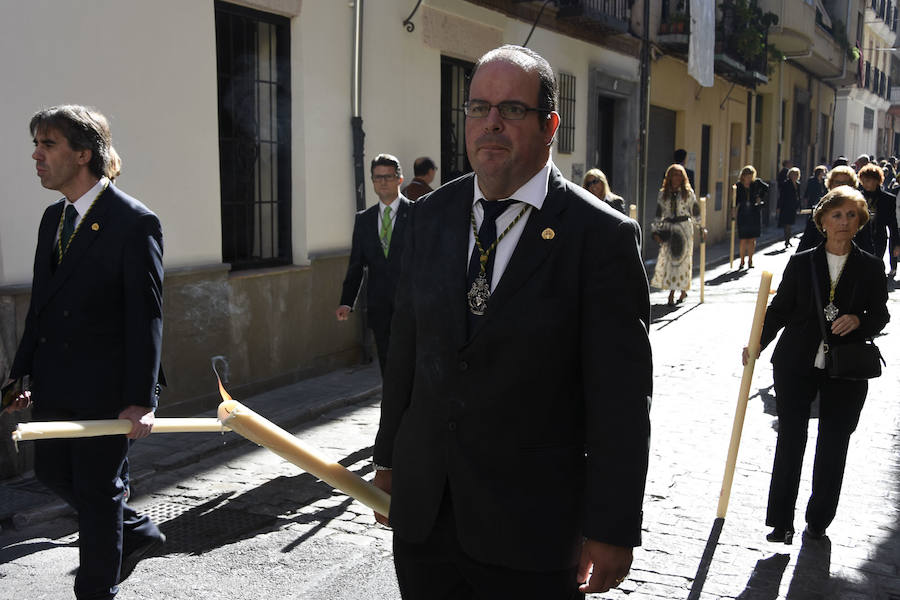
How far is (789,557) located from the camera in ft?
14.8

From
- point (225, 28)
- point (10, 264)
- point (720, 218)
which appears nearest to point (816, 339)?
point (10, 264)

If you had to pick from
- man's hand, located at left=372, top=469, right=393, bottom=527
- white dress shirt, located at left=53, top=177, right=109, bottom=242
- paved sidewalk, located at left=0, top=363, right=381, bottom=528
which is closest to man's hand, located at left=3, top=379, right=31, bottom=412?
white dress shirt, located at left=53, top=177, right=109, bottom=242

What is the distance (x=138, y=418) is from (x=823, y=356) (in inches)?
125

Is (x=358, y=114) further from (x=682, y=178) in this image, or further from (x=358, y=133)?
(x=682, y=178)

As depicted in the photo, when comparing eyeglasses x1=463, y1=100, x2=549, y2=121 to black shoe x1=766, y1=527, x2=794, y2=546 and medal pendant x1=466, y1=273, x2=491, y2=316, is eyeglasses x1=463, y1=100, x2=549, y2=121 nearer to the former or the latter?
medal pendant x1=466, y1=273, x2=491, y2=316

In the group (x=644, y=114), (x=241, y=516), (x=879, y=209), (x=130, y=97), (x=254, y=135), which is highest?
(x=644, y=114)

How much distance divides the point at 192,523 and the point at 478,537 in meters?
3.23

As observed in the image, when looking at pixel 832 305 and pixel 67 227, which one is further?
pixel 832 305

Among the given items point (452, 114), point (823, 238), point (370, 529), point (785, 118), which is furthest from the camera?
point (785, 118)

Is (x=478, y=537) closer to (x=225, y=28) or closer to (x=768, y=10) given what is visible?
(x=225, y=28)

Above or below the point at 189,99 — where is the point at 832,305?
below

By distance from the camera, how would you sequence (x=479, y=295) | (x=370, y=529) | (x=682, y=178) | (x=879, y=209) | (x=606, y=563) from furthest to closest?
1. (x=682, y=178)
2. (x=879, y=209)
3. (x=370, y=529)
4. (x=479, y=295)
5. (x=606, y=563)

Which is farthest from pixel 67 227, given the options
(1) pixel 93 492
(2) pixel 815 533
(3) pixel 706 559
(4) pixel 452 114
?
(4) pixel 452 114

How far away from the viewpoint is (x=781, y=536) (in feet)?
15.2
